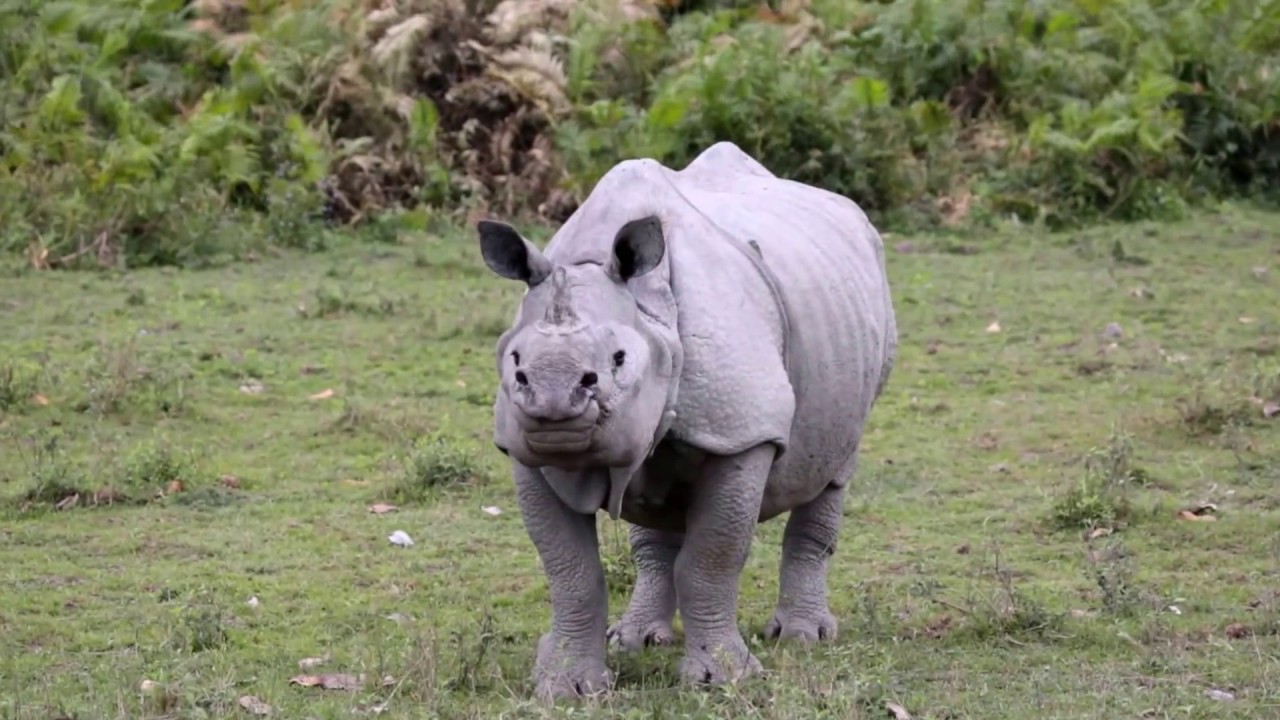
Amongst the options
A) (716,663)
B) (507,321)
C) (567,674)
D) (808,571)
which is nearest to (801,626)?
(808,571)

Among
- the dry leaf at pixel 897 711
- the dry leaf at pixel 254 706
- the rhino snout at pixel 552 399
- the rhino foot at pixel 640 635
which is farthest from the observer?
the rhino foot at pixel 640 635

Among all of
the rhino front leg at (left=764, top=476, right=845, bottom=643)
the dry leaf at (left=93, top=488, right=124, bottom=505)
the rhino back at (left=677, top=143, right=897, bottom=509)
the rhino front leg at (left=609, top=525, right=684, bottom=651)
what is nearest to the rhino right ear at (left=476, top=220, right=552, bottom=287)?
the rhino back at (left=677, top=143, right=897, bottom=509)

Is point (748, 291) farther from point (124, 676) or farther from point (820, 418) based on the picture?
point (124, 676)

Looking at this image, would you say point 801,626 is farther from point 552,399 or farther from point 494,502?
point 494,502

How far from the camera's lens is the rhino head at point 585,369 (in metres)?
4.99

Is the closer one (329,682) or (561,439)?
(561,439)

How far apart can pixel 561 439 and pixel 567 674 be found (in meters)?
1.01

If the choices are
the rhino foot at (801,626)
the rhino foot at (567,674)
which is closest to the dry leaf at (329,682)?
the rhino foot at (567,674)

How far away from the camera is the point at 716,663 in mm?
5820

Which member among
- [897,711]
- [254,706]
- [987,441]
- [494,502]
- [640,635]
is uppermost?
[897,711]

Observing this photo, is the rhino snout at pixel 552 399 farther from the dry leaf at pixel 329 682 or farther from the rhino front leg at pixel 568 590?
the dry leaf at pixel 329 682

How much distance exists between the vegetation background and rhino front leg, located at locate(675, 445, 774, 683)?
0.48 ft

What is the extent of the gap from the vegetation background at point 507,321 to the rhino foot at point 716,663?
8 centimetres

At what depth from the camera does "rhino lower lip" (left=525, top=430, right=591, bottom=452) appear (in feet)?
16.4
